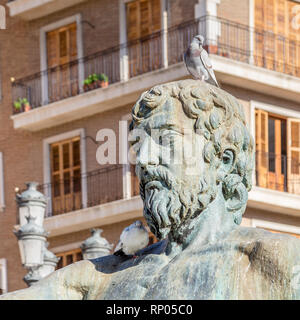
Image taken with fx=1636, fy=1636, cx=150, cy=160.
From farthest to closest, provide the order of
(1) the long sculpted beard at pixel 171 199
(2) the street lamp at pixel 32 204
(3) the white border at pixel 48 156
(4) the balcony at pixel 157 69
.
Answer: (3) the white border at pixel 48 156 < (4) the balcony at pixel 157 69 < (2) the street lamp at pixel 32 204 < (1) the long sculpted beard at pixel 171 199

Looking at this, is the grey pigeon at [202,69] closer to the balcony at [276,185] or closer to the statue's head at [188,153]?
the statue's head at [188,153]

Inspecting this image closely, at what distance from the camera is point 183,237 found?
5438mm

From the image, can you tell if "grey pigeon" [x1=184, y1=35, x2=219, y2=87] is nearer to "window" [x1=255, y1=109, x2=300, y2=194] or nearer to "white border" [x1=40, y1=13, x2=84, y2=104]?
"window" [x1=255, y1=109, x2=300, y2=194]

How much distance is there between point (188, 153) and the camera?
5.40 meters

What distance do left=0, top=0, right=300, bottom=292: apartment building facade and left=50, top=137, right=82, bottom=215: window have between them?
0.03m

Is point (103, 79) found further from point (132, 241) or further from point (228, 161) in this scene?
point (228, 161)

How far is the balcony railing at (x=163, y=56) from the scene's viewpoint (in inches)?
1287

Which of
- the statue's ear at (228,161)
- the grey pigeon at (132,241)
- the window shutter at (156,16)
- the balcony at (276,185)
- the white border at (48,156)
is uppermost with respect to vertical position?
the window shutter at (156,16)

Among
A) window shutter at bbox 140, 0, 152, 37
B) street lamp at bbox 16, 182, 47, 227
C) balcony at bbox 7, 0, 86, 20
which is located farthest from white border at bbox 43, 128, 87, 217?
street lamp at bbox 16, 182, 47, 227

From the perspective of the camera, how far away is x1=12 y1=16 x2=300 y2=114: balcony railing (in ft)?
107

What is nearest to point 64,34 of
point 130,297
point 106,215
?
point 106,215

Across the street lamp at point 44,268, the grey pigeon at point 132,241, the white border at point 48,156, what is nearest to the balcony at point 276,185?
the white border at point 48,156

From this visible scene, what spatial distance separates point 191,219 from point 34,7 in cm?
3105
